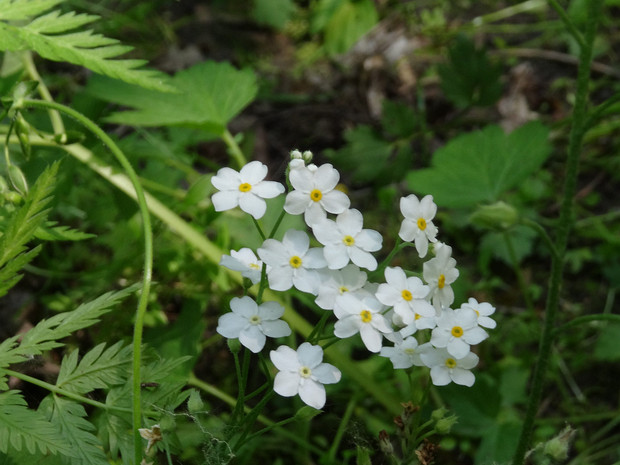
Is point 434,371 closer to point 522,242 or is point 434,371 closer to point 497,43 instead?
point 522,242

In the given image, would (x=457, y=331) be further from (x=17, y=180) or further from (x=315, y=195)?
(x=17, y=180)

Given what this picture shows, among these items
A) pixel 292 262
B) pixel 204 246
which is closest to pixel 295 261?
pixel 292 262

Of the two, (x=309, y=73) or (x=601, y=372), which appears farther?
(x=309, y=73)

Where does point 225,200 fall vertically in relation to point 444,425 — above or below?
above

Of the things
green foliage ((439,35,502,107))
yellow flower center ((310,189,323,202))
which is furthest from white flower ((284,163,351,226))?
green foliage ((439,35,502,107))

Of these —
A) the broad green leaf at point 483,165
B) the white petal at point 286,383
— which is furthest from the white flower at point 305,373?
the broad green leaf at point 483,165

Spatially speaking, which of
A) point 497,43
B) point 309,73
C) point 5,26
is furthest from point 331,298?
point 497,43

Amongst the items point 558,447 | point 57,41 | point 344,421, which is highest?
point 57,41

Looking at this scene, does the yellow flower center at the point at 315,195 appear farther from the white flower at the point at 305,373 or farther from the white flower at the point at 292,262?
the white flower at the point at 305,373
